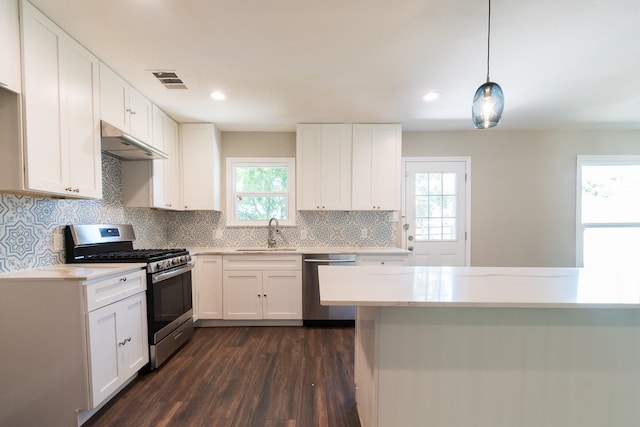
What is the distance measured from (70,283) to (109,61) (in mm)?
1605

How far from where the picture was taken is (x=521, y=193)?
342 centimetres

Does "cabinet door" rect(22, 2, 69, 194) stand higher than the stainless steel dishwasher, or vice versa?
"cabinet door" rect(22, 2, 69, 194)

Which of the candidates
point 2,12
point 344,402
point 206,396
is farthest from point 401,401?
point 2,12

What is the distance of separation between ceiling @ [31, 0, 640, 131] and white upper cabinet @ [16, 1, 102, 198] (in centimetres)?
13

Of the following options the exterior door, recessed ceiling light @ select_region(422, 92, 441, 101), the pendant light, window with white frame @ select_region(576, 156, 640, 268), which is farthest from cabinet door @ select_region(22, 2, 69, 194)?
window with white frame @ select_region(576, 156, 640, 268)

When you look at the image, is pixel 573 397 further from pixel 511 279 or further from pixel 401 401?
pixel 401 401

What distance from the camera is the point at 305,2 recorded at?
4.46 ft

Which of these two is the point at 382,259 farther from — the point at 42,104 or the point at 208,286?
the point at 42,104

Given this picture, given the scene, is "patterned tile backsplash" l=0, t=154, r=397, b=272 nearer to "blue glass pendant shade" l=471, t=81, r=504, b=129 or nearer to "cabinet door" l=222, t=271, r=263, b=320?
"cabinet door" l=222, t=271, r=263, b=320

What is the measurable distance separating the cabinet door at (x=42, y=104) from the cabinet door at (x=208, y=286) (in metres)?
1.56

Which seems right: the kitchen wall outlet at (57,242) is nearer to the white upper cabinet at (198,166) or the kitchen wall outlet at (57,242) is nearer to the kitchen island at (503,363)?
the white upper cabinet at (198,166)

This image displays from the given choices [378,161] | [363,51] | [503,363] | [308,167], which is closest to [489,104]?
[363,51]

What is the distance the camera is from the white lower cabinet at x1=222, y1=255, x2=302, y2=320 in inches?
114

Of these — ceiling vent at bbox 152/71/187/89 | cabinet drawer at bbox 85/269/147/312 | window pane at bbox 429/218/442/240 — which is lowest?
cabinet drawer at bbox 85/269/147/312
